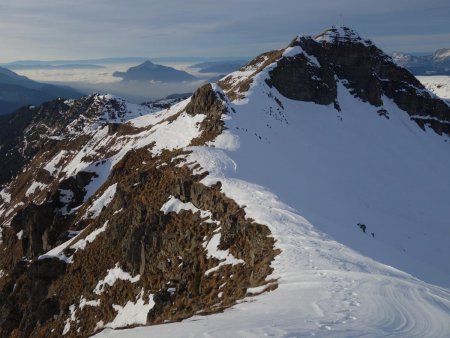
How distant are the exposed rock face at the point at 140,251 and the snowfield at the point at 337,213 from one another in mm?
2410

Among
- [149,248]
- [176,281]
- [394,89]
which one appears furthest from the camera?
[394,89]

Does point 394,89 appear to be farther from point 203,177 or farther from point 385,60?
point 203,177

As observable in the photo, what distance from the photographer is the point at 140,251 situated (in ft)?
126

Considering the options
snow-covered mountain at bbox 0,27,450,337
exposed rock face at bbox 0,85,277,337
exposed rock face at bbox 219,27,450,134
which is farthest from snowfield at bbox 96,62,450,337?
exposed rock face at bbox 219,27,450,134

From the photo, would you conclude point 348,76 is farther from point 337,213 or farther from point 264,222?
point 264,222

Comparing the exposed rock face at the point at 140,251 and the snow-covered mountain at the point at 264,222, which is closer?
the snow-covered mountain at the point at 264,222

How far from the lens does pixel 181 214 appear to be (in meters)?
38.0

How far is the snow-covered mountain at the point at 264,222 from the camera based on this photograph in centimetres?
1747

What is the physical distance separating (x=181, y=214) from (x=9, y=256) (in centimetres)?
4580

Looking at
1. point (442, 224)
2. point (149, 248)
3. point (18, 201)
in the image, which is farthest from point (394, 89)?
point (18, 201)

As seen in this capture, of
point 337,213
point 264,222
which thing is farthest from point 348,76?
point 264,222

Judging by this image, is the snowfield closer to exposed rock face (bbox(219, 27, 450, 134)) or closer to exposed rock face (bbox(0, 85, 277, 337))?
exposed rock face (bbox(0, 85, 277, 337))

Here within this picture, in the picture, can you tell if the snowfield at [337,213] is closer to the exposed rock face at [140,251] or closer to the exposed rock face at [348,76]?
the exposed rock face at [140,251]

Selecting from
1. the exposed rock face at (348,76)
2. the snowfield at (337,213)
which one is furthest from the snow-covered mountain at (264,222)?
the exposed rock face at (348,76)
